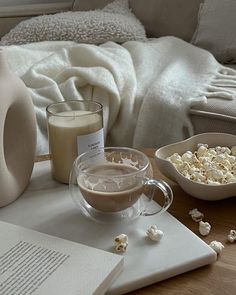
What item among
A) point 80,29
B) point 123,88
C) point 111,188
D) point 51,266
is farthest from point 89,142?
point 80,29

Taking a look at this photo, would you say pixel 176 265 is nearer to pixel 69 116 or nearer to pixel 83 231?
pixel 83 231

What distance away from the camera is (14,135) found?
2.83 feet

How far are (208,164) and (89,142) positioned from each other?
0.21 meters

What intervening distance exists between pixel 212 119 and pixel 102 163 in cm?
61

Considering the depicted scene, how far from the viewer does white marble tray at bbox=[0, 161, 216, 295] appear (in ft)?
2.11

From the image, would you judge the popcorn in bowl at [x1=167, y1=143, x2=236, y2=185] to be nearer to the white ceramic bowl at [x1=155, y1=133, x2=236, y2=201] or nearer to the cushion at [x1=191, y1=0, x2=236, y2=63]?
the white ceramic bowl at [x1=155, y1=133, x2=236, y2=201]

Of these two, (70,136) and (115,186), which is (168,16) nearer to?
(70,136)

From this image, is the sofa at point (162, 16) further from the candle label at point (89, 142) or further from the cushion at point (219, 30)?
the candle label at point (89, 142)

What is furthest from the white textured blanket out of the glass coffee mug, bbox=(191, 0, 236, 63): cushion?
the glass coffee mug

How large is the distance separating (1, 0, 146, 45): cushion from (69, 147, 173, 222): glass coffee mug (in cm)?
107

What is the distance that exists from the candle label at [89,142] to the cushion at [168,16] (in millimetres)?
1240

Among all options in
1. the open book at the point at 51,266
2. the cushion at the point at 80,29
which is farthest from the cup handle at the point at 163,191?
the cushion at the point at 80,29

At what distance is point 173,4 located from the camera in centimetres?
203

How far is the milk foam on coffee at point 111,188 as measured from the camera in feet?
2.38
